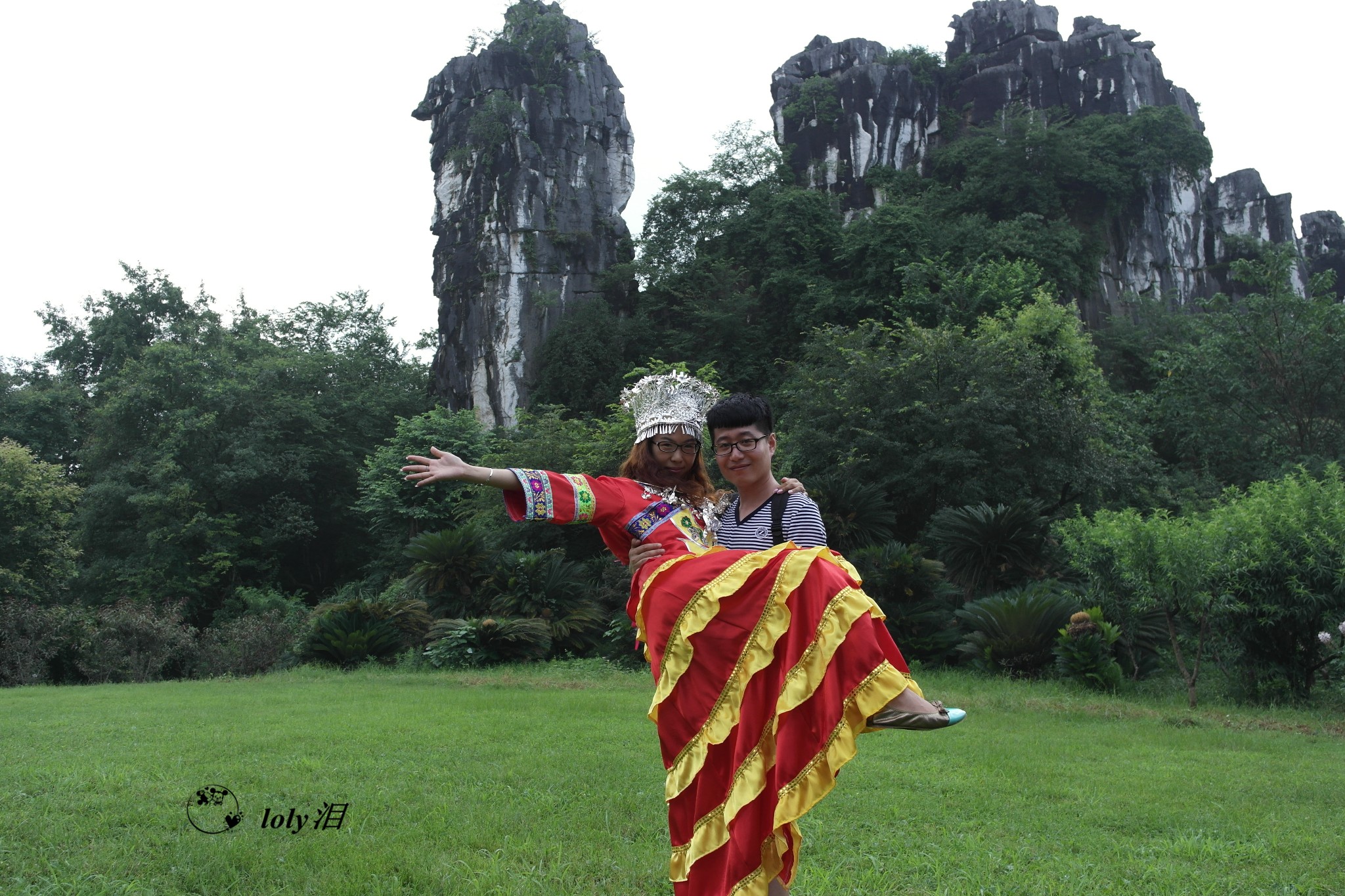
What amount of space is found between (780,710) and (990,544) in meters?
12.6

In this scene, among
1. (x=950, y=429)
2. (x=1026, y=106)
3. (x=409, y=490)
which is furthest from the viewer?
(x=1026, y=106)

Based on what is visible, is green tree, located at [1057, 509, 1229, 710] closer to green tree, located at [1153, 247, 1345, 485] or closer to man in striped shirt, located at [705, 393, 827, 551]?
man in striped shirt, located at [705, 393, 827, 551]

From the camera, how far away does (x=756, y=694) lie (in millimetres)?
2949

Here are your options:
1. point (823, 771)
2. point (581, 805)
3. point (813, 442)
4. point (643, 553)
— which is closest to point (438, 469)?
point (643, 553)

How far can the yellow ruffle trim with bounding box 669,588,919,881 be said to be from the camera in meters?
2.83

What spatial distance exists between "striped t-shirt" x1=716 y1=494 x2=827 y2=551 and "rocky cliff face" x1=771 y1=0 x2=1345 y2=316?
3634 centimetres

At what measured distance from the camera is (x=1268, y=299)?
68.4ft

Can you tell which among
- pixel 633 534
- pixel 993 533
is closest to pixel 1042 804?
pixel 633 534

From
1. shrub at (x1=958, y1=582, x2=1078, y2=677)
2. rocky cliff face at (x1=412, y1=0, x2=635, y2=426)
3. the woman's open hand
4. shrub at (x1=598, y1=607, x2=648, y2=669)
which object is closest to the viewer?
the woman's open hand

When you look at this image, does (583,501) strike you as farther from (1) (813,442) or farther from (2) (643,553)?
(1) (813,442)

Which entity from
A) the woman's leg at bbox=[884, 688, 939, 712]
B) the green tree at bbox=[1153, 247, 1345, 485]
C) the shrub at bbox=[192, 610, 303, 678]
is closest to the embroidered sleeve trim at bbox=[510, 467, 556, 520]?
the woman's leg at bbox=[884, 688, 939, 712]

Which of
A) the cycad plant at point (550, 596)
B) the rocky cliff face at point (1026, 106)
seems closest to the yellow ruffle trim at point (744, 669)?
the cycad plant at point (550, 596)

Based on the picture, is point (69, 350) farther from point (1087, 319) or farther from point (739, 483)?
point (739, 483)

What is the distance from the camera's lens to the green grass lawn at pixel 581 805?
3770mm
